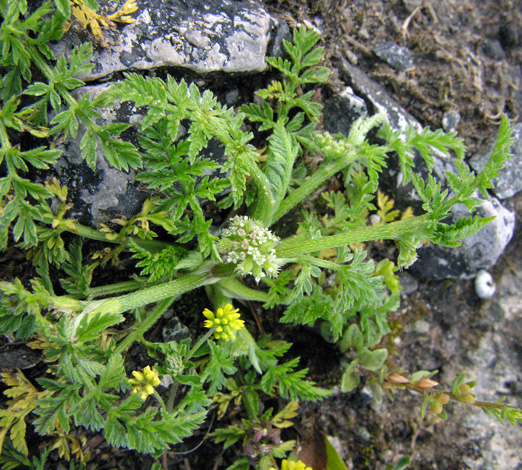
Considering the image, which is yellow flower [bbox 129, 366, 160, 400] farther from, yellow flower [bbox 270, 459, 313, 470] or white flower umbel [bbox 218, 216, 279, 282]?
yellow flower [bbox 270, 459, 313, 470]

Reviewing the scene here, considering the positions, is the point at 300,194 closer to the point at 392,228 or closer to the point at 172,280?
the point at 392,228

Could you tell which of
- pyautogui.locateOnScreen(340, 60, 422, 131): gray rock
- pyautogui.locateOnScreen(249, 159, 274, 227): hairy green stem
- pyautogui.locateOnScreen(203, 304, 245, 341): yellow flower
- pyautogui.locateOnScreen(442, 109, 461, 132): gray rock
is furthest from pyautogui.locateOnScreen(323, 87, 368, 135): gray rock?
pyautogui.locateOnScreen(203, 304, 245, 341): yellow flower

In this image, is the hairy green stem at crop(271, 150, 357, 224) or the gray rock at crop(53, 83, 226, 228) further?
the hairy green stem at crop(271, 150, 357, 224)

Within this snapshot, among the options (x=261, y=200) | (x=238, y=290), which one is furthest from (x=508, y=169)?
(x=238, y=290)

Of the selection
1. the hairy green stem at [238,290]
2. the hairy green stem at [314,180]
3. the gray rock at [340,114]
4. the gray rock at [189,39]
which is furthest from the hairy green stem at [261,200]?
the gray rock at [340,114]

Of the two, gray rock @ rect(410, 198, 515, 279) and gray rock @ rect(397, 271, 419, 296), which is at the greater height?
gray rock @ rect(410, 198, 515, 279)

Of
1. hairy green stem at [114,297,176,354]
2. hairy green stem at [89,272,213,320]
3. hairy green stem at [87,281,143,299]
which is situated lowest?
hairy green stem at [114,297,176,354]
